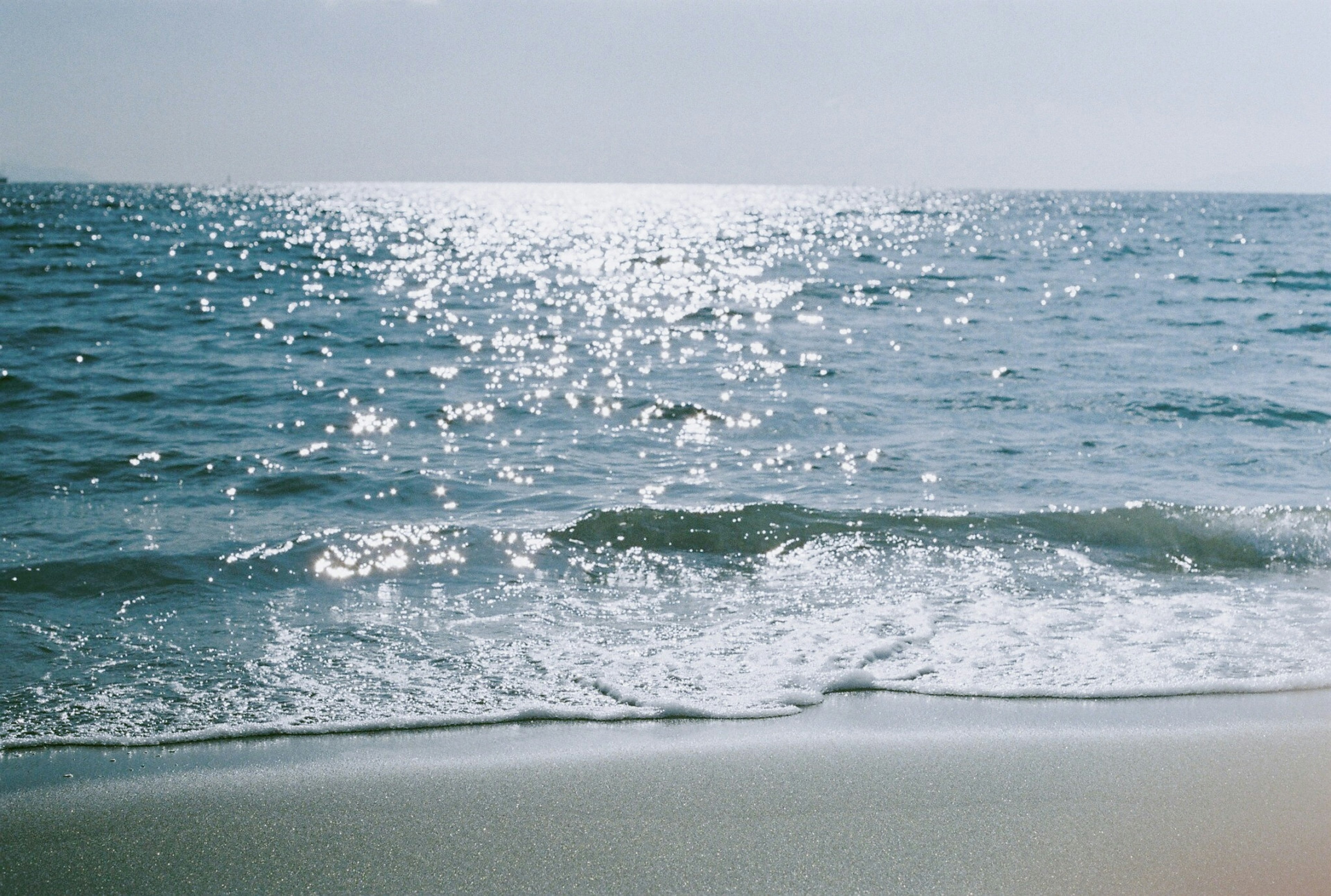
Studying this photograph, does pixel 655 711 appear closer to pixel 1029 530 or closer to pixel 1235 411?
pixel 1029 530

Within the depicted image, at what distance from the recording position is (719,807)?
11.3 ft

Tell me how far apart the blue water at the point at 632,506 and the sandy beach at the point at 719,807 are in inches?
11.3

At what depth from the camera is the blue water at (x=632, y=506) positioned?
15.6 ft

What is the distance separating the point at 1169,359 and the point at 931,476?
26.4 ft

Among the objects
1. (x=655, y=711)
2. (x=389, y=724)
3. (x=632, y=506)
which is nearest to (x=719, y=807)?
(x=655, y=711)

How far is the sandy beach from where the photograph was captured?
120 inches

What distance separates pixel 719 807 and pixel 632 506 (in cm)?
423

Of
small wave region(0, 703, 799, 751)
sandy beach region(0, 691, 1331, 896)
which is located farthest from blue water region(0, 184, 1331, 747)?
sandy beach region(0, 691, 1331, 896)

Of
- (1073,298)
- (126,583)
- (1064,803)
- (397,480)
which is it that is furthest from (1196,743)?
(1073,298)

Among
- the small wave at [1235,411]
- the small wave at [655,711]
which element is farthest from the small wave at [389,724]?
the small wave at [1235,411]

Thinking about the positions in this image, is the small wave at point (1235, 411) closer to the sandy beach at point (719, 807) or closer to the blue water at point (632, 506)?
the blue water at point (632, 506)

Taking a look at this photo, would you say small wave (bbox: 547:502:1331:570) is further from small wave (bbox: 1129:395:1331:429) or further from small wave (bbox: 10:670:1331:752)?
small wave (bbox: 1129:395:1331:429)

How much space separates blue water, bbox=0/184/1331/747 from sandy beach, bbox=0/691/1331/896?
0.29 meters

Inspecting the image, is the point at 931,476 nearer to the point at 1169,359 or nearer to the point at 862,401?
the point at 862,401
